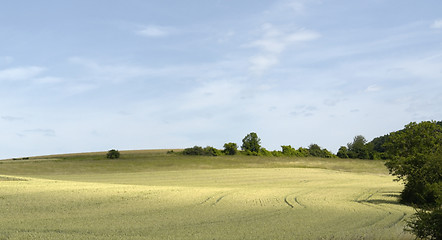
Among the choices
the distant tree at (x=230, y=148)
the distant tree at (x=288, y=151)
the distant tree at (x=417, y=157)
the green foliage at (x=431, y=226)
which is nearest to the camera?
the green foliage at (x=431, y=226)

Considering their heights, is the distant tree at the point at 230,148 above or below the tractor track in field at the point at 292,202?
above

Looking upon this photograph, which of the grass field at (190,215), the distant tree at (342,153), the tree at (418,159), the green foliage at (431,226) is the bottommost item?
the grass field at (190,215)

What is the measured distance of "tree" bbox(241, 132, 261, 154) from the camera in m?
94.6

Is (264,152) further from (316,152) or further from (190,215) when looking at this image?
(190,215)

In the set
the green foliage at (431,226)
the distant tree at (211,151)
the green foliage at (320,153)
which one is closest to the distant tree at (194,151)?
the distant tree at (211,151)

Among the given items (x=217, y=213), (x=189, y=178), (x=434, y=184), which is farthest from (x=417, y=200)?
(x=189, y=178)

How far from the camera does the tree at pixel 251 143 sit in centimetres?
9456

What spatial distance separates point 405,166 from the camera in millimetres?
29859

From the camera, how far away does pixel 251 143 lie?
95.1m

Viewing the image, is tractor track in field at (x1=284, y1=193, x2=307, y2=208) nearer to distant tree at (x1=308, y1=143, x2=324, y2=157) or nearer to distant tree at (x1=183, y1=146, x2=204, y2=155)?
distant tree at (x1=183, y1=146, x2=204, y2=155)

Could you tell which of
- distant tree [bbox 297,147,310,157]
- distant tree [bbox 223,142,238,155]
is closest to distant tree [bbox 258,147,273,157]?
distant tree [bbox 223,142,238,155]

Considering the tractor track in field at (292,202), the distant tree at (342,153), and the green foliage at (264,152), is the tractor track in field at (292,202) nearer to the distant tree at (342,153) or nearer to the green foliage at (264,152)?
the green foliage at (264,152)

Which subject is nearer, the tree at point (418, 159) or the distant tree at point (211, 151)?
the tree at point (418, 159)

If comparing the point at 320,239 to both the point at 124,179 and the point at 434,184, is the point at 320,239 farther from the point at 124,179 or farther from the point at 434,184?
the point at 124,179
